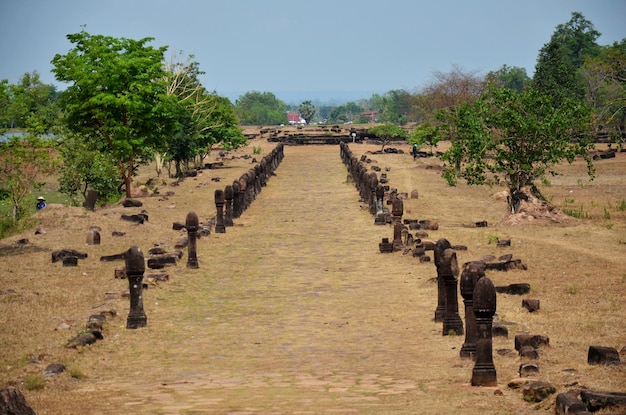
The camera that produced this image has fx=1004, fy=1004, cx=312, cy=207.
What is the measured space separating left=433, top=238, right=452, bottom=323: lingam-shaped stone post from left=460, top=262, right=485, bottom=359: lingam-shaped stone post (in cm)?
156

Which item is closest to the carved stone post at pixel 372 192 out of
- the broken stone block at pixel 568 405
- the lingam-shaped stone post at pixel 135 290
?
the lingam-shaped stone post at pixel 135 290

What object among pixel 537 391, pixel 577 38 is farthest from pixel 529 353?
pixel 577 38

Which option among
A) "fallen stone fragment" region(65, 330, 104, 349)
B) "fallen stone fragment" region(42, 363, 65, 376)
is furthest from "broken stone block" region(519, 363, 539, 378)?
"fallen stone fragment" region(65, 330, 104, 349)

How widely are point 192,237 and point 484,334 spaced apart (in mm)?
9791

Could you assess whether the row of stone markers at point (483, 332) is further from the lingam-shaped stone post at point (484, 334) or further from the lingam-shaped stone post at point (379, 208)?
the lingam-shaped stone post at point (379, 208)

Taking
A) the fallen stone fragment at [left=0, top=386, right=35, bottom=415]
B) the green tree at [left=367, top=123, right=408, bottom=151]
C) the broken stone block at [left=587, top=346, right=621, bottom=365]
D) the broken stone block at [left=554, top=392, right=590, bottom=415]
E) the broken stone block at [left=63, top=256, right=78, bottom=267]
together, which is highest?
the green tree at [left=367, top=123, right=408, bottom=151]

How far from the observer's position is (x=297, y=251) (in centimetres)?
2262

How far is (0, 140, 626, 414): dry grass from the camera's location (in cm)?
1030

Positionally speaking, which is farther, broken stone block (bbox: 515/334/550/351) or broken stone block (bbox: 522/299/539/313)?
broken stone block (bbox: 522/299/539/313)

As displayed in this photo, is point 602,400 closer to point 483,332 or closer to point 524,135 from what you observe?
point 483,332

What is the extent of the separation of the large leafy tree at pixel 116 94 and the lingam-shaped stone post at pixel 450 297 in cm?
2280

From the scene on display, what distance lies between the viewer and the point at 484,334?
10672 mm

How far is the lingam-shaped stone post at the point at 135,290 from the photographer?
14.3 meters

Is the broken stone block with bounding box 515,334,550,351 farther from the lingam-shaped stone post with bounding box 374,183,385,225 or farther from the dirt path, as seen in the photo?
the lingam-shaped stone post with bounding box 374,183,385,225
